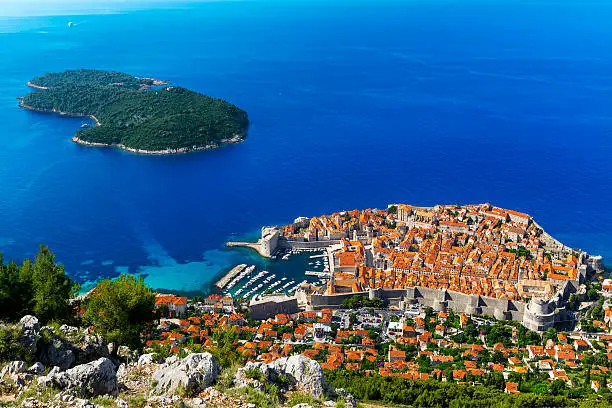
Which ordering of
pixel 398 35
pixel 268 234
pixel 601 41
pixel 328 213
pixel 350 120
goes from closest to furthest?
pixel 268 234 → pixel 328 213 → pixel 350 120 → pixel 601 41 → pixel 398 35

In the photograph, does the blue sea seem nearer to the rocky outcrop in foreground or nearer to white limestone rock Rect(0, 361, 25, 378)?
the rocky outcrop in foreground

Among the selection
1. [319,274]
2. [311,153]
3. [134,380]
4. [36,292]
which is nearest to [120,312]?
[36,292]

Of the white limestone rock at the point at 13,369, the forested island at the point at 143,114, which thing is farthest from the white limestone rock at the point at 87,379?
the forested island at the point at 143,114

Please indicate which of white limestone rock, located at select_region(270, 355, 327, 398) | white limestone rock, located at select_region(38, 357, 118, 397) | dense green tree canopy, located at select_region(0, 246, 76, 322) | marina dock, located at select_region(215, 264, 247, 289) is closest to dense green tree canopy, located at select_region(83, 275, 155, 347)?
dense green tree canopy, located at select_region(0, 246, 76, 322)

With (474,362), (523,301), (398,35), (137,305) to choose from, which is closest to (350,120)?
(523,301)

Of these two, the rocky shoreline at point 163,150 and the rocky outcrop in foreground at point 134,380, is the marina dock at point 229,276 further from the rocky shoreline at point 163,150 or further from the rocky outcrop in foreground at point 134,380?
the rocky shoreline at point 163,150

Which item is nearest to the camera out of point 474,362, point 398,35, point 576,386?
point 576,386

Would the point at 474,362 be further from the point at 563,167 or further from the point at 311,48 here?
the point at 311,48
